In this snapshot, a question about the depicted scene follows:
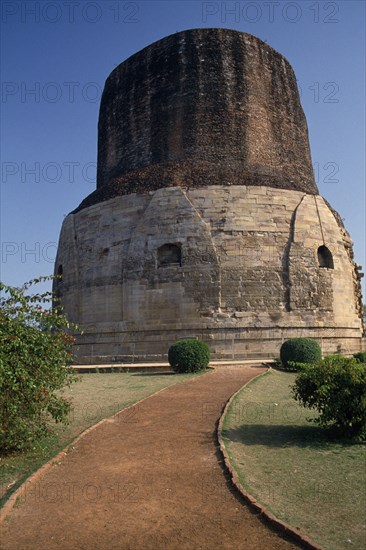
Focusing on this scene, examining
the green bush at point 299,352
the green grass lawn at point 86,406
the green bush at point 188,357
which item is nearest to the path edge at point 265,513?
the green grass lawn at point 86,406

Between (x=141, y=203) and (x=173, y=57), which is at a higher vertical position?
(x=173, y=57)

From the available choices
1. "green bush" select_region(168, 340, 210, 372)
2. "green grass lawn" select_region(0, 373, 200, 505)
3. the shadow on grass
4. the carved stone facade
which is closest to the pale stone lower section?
the carved stone facade

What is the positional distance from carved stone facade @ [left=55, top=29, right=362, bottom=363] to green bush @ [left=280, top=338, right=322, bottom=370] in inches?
89.3

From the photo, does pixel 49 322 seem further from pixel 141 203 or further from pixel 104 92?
pixel 104 92

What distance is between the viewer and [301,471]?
575 cm

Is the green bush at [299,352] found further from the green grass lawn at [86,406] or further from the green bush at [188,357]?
the green grass lawn at [86,406]

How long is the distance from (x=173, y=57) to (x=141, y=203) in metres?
7.38

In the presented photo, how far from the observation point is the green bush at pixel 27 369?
6.16 metres

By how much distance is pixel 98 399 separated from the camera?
34.1 ft

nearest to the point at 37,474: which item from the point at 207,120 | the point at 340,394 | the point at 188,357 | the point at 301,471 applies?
the point at 301,471

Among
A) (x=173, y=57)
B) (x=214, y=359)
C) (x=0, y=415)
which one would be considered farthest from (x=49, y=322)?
(x=173, y=57)

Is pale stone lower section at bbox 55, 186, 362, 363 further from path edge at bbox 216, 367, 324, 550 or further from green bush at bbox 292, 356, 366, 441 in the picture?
path edge at bbox 216, 367, 324, 550

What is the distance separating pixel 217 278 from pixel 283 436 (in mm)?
10790

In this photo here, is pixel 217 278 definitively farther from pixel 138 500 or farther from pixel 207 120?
pixel 138 500
